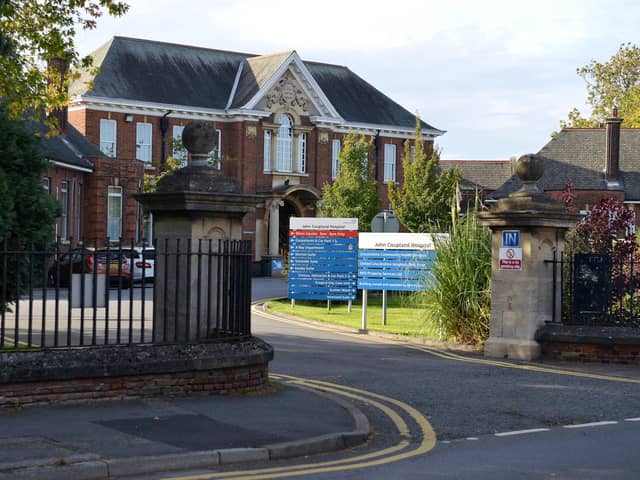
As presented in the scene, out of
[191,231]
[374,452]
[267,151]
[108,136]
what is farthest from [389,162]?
[374,452]

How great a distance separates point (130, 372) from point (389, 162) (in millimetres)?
51728

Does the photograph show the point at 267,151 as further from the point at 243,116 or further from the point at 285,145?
the point at 243,116

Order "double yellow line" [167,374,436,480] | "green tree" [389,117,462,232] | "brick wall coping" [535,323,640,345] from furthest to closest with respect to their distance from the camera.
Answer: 1. "green tree" [389,117,462,232]
2. "brick wall coping" [535,323,640,345]
3. "double yellow line" [167,374,436,480]

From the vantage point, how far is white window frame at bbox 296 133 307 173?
2291 inches

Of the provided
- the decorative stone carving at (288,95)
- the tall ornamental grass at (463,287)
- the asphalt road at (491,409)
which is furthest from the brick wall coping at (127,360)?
the decorative stone carving at (288,95)

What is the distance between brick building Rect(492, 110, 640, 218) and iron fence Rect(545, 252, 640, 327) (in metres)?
37.9

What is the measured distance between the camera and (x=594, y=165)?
57.4 metres

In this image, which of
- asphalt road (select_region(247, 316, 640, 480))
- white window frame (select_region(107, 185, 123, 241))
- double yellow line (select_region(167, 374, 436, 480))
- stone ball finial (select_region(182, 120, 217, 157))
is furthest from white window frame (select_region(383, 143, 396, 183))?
stone ball finial (select_region(182, 120, 217, 157))

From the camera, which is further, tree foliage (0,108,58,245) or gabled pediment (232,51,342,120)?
gabled pediment (232,51,342,120)

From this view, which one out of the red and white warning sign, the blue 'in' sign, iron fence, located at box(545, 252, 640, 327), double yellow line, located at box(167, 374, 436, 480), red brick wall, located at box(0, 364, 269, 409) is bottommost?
double yellow line, located at box(167, 374, 436, 480)

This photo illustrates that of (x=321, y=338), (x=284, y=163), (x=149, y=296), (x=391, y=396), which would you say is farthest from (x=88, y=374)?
(x=284, y=163)

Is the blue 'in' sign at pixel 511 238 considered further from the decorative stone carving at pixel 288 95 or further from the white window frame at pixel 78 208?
the decorative stone carving at pixel 288 95

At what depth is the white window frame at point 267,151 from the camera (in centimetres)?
5691

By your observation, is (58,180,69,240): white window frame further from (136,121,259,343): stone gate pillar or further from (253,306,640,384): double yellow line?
(136,121,259,343): stone gate pillar
